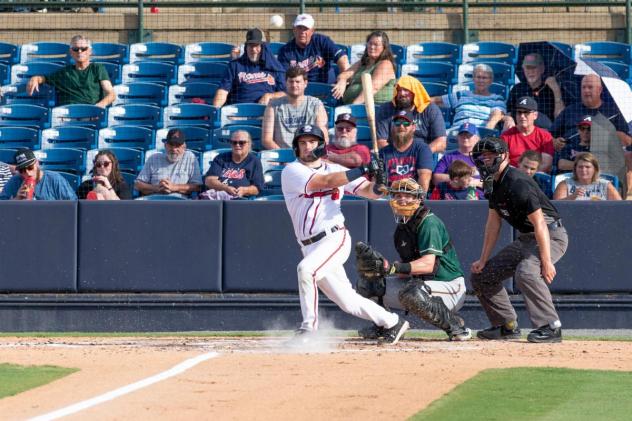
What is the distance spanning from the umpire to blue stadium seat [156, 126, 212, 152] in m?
5.12

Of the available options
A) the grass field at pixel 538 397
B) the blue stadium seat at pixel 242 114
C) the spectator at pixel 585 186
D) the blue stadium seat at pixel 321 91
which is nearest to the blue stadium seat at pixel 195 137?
the blue stadium seat at pixel 242 114

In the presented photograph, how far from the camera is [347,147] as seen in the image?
1284cm

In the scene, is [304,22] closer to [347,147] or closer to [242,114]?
[242,114]

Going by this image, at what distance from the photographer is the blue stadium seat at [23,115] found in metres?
15.3

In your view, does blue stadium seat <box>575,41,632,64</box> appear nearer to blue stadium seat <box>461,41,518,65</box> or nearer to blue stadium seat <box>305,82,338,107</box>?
blue stadium seat <box>461,41,518,65</box>

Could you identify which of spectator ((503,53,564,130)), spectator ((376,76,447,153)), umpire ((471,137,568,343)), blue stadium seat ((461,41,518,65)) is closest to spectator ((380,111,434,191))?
spectator ((376,76,447,153))

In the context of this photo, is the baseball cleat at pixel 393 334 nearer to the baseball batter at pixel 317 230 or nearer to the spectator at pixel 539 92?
the baseball batter at pixel 317 230

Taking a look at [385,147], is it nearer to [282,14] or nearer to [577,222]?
[577,222]

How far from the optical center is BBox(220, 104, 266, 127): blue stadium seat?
14.4 m

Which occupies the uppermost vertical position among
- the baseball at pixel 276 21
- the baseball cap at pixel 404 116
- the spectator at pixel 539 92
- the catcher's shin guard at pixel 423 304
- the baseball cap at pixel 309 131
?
the baseball at pixel 276 21

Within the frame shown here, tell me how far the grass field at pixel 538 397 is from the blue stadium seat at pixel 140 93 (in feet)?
27.6

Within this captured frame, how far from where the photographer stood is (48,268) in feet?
40.7

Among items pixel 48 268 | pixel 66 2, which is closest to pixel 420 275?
pixel 48 268

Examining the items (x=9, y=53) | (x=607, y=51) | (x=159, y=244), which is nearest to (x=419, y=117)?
(x=159, y=244)
